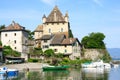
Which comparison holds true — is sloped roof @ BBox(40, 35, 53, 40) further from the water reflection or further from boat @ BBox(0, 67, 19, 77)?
boat @ BBox(0, 67, 19, 77)

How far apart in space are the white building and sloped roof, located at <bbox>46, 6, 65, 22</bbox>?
13990 millimetres

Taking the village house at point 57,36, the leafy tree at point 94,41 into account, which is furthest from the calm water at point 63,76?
the leafy tree at point 94,41

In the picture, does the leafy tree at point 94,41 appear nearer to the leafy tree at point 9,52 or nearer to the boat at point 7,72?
the leafy tree at point 9,52

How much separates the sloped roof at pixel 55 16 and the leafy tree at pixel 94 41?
34.6ft

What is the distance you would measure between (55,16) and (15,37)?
17299 mm

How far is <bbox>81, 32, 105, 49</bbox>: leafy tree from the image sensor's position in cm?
11219

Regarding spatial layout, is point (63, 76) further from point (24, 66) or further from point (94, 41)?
point (94, 41)

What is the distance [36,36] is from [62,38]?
41.8 ft

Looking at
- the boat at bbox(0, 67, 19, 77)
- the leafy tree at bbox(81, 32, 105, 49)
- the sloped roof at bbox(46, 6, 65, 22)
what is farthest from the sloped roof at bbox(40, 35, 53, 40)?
the boat at bbox(0, 67, 19, 77)

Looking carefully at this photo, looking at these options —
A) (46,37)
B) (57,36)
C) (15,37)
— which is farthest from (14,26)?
(57,36)

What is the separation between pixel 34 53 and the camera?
97.9 metres

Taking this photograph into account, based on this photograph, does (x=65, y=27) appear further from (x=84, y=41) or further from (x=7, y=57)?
(x=7, y=57)

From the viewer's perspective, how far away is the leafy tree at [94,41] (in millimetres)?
112188

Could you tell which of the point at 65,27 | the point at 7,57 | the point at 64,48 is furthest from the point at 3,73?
the point at 65,27
